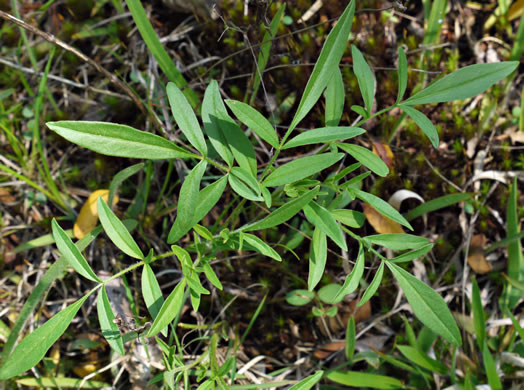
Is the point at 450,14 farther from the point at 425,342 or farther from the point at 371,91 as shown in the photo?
the point at 425,342

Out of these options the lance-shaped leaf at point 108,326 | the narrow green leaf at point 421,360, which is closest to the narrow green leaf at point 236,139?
the lance-shaped leaf at point 108,326

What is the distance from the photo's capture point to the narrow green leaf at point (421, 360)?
197 cm

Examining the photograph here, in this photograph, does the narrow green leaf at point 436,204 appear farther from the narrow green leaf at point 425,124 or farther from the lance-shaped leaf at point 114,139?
the lance-shaped leaf at point 114,139

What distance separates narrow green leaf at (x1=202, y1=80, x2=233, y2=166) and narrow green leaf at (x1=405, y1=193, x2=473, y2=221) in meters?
1.16

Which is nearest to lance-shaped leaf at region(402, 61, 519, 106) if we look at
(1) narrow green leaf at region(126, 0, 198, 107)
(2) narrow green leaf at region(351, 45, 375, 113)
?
(2) narrow green leaf at region(351, 45, 375, 113)

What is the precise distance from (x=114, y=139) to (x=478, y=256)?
187 cm

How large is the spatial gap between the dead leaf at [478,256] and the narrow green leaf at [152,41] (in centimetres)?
156

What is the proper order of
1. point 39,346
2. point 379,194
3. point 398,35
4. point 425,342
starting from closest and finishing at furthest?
point 39,346, point 425,342, point 379,194, point 398,35

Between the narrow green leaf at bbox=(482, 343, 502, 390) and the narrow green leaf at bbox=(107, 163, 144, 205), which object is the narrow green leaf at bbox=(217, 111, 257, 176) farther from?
the narrow green leaf at bbox=(482, 343, 502, 390)

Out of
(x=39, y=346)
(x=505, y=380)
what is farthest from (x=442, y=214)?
(x=39, y=346)

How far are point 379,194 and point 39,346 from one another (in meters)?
1.64

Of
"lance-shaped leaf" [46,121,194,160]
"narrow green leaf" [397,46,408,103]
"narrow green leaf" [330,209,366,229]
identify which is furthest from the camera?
"narrow green leaf" [330,209,366,229]

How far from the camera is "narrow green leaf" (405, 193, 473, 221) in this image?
2.07 meters

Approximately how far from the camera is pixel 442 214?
7.57ft
